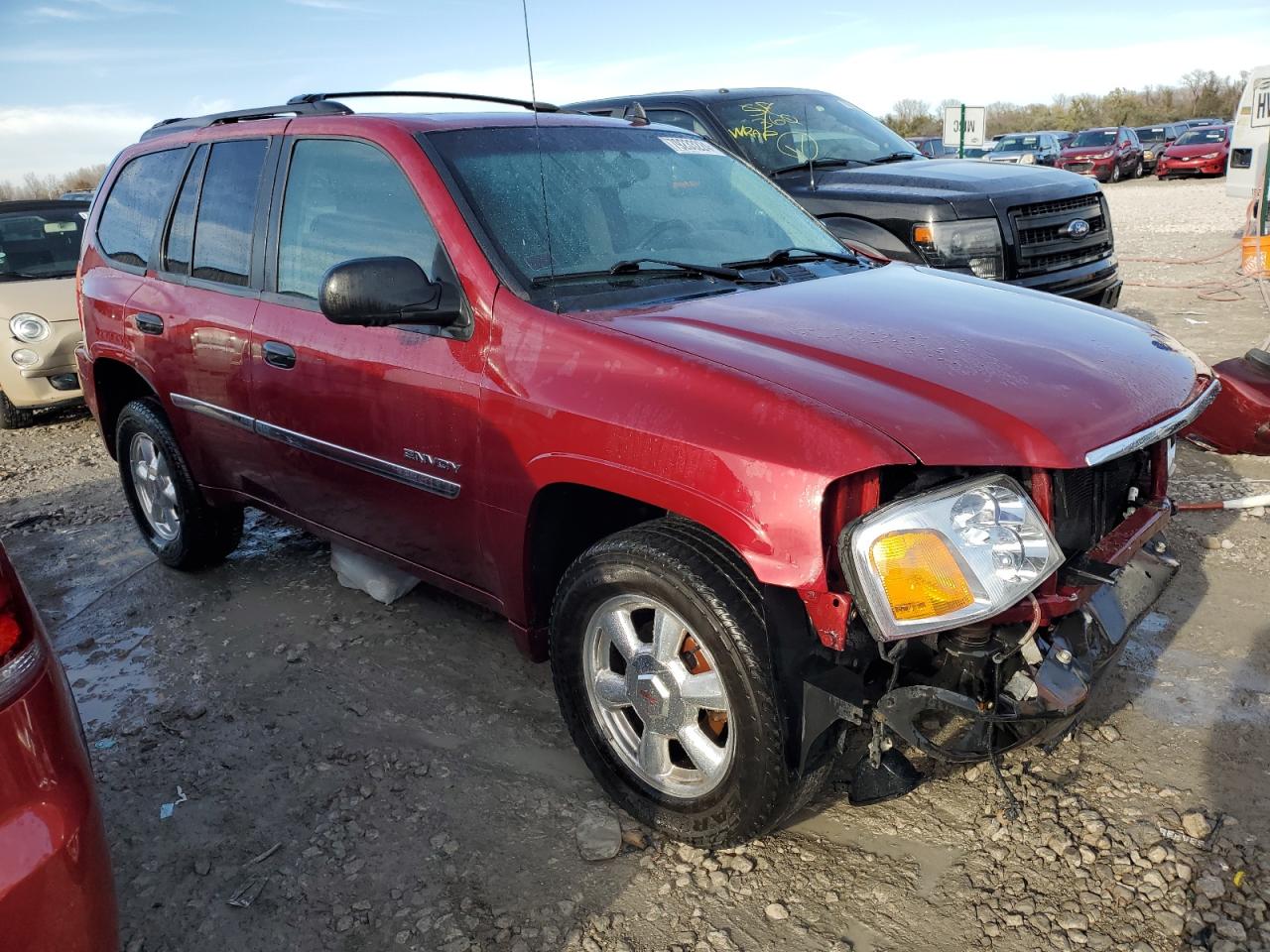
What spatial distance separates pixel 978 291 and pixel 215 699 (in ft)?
9.60

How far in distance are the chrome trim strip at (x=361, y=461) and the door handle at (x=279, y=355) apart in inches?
9.2

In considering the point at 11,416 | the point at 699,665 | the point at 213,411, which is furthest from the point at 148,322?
the point at 11,416

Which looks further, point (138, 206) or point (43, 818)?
point (138, 206)

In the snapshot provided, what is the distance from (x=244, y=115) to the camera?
157 inches

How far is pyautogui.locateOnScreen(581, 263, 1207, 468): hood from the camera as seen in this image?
2.14 meters

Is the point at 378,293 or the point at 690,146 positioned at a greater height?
the point at 690,146

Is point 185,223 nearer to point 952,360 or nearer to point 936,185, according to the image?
point 952,360

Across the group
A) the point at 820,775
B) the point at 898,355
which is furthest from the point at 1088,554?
the point at 820,775

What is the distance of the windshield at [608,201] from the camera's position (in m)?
2.95

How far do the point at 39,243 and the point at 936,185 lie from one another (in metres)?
7.35

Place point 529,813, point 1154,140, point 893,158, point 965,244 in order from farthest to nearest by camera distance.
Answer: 1. point 1154,140
2. point 893,158
3. point 965,244
4. point 529,813

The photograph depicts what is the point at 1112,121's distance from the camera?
51.9m

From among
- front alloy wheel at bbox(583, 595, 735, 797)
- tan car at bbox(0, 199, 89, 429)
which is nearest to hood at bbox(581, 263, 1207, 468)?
front alloy wheel at bbox(583, 595, 735, 797)

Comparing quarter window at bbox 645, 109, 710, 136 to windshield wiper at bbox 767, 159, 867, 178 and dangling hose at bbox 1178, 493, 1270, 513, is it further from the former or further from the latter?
dangling hose at bbox 1178, 493, 1270, 513
